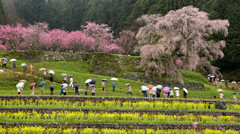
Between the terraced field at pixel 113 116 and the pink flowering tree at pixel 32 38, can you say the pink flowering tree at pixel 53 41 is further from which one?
the terraced field at pixel 113 116

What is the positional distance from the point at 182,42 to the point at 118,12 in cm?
4967

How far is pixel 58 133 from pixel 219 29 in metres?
25.6

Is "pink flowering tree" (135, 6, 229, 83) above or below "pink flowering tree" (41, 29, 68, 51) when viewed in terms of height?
below

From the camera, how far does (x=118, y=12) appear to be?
74000 millimetres

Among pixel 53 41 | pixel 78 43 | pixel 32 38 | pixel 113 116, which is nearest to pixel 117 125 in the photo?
pixel 113 116

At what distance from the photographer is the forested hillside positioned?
159ft

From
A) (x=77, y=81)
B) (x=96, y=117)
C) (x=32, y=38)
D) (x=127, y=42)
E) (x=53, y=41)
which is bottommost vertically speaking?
(x=96, y=117)

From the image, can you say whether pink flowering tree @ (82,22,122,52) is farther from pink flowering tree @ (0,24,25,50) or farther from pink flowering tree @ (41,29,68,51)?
pink flowering tree @ (0,24,25,50)

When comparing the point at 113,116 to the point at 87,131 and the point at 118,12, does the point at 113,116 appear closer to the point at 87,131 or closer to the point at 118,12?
the point at 87,131

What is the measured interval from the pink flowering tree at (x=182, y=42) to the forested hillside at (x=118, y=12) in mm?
21493

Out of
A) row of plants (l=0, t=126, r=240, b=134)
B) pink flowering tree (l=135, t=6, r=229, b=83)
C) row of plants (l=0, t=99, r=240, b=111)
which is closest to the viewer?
row of plants (l=0, t=126, r=240, b=134)

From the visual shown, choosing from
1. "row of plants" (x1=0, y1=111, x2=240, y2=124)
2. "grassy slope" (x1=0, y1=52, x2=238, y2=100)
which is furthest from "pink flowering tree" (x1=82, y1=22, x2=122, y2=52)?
"row of plants" (x1=0, y1=111, x2=240, y2=124)

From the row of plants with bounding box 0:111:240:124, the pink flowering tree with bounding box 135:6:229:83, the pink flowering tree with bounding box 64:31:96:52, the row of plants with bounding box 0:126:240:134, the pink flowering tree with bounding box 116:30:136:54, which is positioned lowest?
the row of plants with bounding box 0:126:240:134

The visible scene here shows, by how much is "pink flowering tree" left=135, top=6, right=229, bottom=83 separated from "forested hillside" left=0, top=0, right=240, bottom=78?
21493 millimetres
